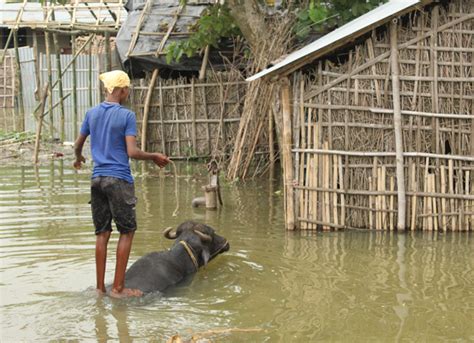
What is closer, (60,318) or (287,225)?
(60,318)

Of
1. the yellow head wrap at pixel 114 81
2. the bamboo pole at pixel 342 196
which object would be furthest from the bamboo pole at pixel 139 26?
the yellow head wrap at pixel 114 81

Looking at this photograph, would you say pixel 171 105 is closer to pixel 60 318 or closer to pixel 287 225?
pixel 287 225

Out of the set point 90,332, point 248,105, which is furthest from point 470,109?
point 90,332

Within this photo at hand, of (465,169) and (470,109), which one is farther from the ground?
(470,109)

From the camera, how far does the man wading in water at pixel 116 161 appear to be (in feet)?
20.0

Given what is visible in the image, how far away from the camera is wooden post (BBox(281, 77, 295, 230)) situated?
29.5ft

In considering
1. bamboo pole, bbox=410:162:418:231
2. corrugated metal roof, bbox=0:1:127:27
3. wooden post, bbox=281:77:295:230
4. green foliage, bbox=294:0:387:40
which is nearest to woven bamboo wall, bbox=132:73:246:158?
green foliage, bbox=294:0:387:40

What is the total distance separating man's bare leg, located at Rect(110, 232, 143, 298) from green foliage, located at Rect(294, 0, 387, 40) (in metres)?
4.99

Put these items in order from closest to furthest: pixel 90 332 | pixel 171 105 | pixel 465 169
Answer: pixel 90 332
pixel 465 169
pixel 171 105

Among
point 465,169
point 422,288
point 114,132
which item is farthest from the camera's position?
point 465,169

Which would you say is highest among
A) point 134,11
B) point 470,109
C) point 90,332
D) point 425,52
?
point 134,11

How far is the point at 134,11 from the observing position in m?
15.1

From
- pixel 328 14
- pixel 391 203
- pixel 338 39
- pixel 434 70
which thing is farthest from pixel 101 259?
pixel 328 14

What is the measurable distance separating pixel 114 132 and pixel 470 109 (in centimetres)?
464
